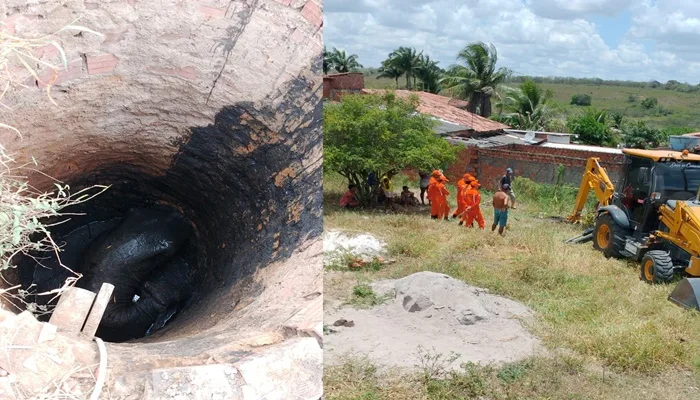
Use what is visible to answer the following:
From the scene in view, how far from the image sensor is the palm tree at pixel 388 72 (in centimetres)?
3325

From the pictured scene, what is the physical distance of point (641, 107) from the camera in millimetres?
50750

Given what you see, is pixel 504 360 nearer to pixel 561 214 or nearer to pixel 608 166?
pixel 561 214

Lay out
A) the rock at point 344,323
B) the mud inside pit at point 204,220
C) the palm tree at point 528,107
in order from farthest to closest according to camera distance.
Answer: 1. the palm tree at point 528,107
2. the rock at point 344,323
3. the mud inside pit at point 204,220

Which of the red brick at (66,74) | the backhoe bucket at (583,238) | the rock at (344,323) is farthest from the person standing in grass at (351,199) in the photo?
the red brick at (66,74)

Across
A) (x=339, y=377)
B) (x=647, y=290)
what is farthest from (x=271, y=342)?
(x=647, y=290)

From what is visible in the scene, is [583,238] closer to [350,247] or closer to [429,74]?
[350,247]

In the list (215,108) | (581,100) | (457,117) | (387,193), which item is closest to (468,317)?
(215,108)

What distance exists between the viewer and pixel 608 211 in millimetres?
9344

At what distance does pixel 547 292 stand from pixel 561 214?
6.73 meters

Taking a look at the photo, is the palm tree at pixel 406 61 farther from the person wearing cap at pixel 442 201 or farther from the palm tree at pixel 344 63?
the person wearing cap at pixel 442 201

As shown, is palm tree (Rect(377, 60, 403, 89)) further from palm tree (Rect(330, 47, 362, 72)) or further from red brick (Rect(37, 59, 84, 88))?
red brick (Rect(37, 59, 84, 88))

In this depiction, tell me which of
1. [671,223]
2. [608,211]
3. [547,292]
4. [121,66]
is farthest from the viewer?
[608,211]

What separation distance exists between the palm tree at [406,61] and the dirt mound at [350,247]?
23778mm

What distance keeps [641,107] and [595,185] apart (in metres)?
44.1
